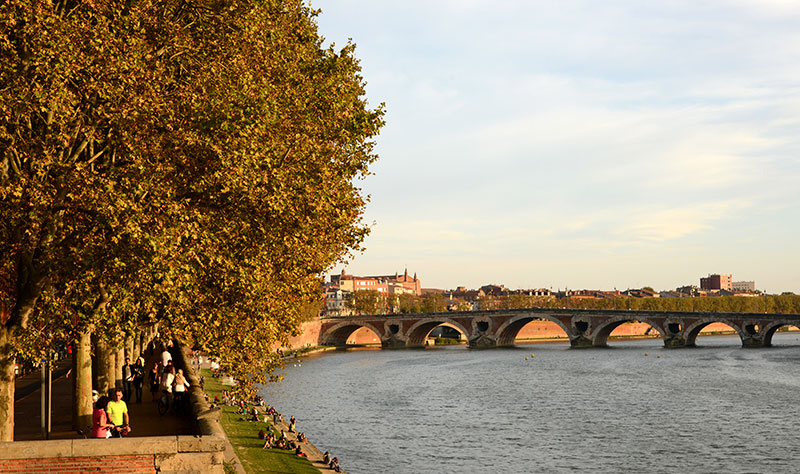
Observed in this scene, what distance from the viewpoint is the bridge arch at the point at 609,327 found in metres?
125

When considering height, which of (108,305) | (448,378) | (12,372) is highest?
(108,305)

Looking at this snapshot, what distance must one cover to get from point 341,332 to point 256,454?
10859 cm

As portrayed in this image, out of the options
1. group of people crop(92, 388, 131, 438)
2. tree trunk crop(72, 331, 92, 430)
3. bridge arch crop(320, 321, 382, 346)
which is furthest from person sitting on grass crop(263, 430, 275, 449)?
bridge arch crop(320, 321, 382, 346)

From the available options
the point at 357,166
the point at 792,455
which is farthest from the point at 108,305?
the point at 792,455

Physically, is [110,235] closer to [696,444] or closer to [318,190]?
[318,190]

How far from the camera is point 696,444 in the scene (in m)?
43.6

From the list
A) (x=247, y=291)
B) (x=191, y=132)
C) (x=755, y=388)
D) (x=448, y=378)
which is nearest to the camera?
(x=191, y=132)

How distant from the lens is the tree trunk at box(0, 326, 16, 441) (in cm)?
1620

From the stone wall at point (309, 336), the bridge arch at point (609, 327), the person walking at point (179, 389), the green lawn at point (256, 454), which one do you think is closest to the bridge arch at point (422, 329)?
the stone wall at point (309, 336)

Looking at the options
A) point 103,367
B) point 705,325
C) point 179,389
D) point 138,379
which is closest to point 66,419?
point 103,367

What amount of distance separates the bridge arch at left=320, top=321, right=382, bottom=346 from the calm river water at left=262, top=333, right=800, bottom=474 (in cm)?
4236

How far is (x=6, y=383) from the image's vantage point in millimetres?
16375

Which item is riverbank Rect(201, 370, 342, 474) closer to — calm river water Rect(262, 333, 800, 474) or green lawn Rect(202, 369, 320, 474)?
green lawn Rect(202, 369, 320, 474)

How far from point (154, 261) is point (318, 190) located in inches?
195
